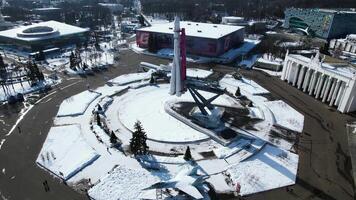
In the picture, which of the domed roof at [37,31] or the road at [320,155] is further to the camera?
the domed roof at [37,31]

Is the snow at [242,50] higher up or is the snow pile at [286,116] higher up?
the snow at [242,50]

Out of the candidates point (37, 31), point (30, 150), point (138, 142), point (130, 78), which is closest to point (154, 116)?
point (138, 142)

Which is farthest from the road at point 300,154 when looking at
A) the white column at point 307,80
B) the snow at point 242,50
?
the snow at point 242,50

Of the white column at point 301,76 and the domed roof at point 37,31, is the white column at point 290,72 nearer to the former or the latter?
the white column at point 301,76

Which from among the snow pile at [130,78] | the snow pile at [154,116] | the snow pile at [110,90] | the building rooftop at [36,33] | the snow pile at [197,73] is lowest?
the snow pile at [154,116]

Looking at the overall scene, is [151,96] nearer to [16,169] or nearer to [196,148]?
[196,148]

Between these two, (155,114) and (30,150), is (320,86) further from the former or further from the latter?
(30,150)

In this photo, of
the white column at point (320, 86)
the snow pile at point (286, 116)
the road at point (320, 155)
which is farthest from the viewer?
the white column at point (320, 86)
